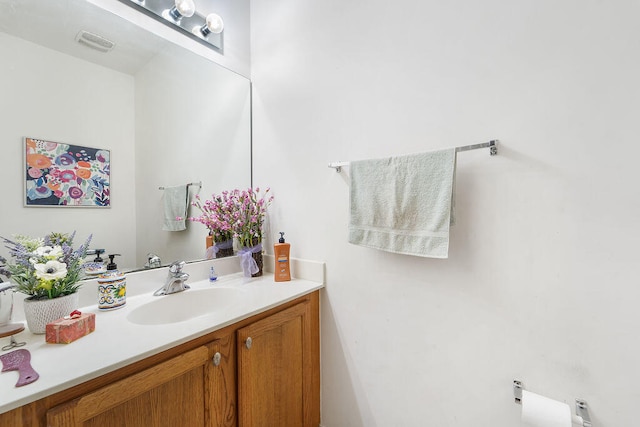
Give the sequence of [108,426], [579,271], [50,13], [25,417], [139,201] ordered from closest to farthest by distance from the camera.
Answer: [25,417] → [108,426] → [579,271] → [50,13] → [139,201]

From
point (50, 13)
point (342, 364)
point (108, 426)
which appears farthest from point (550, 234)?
point (50, 13)

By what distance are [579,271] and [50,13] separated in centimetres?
204

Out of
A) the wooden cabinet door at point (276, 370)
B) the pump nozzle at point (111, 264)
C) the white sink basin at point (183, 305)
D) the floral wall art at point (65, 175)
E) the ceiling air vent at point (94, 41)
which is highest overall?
the ceiling air vent at point (94, 41)

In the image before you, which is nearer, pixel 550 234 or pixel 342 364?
pixel 550 234

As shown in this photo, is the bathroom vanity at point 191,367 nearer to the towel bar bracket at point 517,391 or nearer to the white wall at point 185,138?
the white wall at point 185,138

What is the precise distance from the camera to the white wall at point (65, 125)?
920 millimetres

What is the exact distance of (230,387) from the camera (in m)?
0.93

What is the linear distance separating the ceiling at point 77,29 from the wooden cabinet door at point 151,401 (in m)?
1.23

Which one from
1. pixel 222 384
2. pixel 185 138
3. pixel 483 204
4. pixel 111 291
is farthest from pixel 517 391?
pixel 185 138

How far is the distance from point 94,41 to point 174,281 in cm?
108

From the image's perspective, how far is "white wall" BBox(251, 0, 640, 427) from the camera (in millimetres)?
743

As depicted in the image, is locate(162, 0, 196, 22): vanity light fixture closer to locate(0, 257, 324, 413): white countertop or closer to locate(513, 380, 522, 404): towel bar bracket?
locate(0, 257, 324, 413): white countertop

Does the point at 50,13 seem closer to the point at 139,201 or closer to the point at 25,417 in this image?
the point at 139,201

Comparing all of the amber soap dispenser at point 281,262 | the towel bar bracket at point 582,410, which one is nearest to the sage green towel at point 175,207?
the amber soap dispenser at point 281,262
